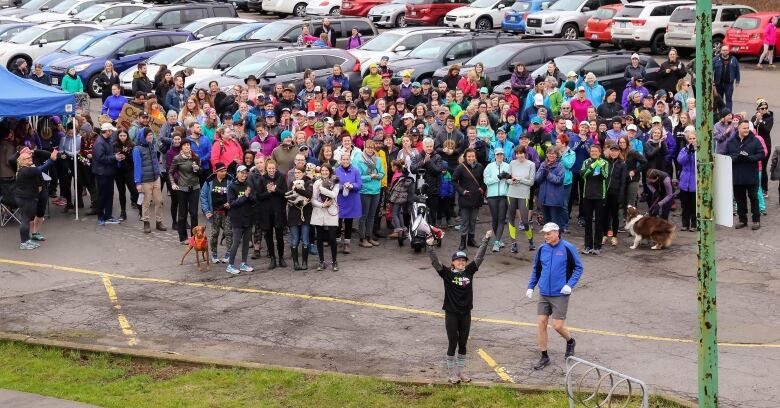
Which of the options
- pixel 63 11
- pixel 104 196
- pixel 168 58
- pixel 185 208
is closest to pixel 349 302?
pixel 185 208

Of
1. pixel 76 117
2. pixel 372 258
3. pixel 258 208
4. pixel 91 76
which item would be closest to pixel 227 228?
pixel 258 208

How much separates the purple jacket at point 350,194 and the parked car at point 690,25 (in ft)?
66.3

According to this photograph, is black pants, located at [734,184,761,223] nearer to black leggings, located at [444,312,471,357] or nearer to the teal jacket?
the teal jacket

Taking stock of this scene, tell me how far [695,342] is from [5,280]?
9803 mm

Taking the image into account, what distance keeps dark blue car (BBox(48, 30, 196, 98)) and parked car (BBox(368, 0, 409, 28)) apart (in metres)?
11.2

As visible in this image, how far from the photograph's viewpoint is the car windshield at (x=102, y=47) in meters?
33.3

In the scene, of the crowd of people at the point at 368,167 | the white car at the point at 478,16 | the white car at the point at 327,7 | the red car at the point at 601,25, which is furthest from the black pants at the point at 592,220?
the white car at the point at 327,7

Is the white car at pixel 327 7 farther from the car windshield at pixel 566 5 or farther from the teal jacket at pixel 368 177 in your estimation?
the teal jacket at pixel 368 177

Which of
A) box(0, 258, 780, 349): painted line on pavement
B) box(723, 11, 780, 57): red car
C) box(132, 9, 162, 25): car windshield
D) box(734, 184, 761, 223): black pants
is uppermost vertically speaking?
box(132, 9, 162, 25): car windshield

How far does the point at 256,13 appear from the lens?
171ft

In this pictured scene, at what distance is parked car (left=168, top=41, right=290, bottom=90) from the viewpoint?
3014 centimetres

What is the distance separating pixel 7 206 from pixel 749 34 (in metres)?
23.8

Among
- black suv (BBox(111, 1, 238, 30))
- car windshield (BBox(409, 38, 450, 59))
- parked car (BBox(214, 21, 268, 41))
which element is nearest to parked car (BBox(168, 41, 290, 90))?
car windshield (BBox(409, 38, 450, 59))

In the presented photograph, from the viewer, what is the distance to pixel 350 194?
762 inches
